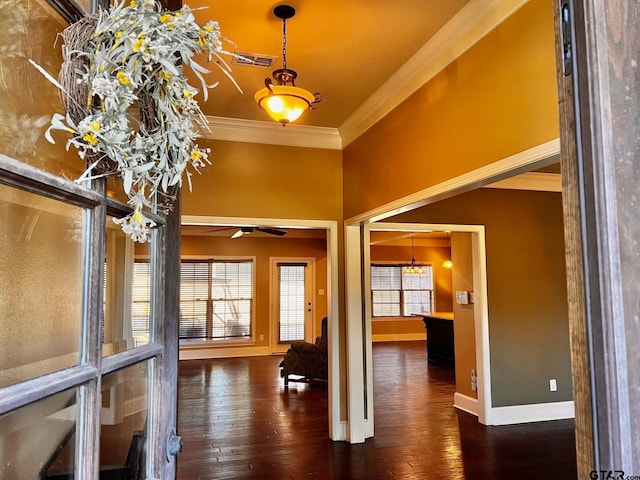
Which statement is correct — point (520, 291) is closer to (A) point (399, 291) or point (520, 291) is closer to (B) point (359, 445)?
(B) point (359, 445)

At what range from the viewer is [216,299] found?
9.77 m

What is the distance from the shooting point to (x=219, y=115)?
3943 millimetres

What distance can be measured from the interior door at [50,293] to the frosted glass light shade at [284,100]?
1.96 m

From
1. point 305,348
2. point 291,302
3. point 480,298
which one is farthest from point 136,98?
point 291,302

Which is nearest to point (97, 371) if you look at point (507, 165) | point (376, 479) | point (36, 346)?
point (36, 346)

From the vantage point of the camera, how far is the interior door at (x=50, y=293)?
2.11 feet

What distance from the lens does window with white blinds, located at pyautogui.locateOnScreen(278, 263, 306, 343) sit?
10.1 meters

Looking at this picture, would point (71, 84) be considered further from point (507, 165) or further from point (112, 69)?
point (507, 165)

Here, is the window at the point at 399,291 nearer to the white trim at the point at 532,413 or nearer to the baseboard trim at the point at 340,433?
the white trim at the point at 532,413

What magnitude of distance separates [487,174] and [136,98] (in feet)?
6.28

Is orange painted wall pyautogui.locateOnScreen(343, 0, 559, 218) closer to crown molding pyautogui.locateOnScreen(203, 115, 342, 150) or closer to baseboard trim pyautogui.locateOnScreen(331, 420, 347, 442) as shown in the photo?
crown molding pyautogui.locateOnScreen(203, 115, 342, 150)

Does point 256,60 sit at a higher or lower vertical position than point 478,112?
higher

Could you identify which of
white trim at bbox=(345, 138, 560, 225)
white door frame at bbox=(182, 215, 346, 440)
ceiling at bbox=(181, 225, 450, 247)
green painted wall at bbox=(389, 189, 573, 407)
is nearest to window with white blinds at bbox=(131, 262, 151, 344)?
white trim at bbox=(345, 138, 560, 225)

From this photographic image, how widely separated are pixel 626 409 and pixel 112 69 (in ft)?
3.16
